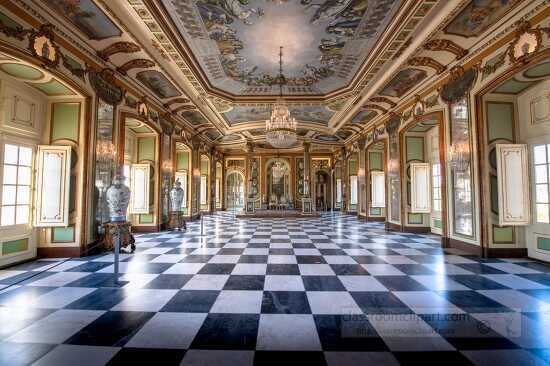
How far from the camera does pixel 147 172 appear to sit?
6910 millimetres

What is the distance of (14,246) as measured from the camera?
380 cm

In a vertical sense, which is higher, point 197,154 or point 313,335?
point 197,154

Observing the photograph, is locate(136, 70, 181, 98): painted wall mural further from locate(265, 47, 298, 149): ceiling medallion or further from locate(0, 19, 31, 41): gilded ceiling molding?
locate(265, 47, 298, 149): ceiling medallion

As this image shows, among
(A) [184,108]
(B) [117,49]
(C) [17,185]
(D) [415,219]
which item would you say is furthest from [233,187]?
(C) [17,185]

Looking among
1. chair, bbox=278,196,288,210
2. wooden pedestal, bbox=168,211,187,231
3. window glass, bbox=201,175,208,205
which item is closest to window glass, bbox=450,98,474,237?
wooden pedestal, bbox=168,211,187,231

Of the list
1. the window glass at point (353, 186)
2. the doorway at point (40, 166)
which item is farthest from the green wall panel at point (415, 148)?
the doorway at point (40, 166)

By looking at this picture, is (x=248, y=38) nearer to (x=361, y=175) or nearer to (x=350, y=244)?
(x=350, y=244)

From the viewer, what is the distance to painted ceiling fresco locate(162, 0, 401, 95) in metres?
4.20

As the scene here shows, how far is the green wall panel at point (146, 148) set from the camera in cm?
709

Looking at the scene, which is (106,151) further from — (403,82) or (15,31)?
(403,82)

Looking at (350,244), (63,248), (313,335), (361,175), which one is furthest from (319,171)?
(313,335)

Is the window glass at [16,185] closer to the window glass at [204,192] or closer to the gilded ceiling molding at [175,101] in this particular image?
the gilded ceiling molding at [175,101]

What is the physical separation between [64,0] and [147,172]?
427cm

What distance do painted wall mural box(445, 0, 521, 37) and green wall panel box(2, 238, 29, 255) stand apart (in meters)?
7.47
